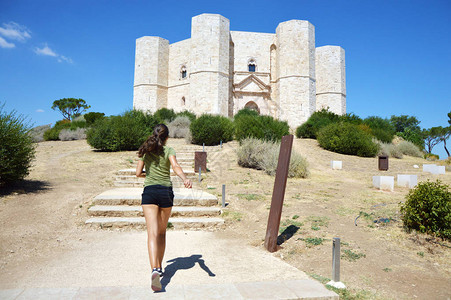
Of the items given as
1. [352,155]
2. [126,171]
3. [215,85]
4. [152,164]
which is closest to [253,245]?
[152,164]

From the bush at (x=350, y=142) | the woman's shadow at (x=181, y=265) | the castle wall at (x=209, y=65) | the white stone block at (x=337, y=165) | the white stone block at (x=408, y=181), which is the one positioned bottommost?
the woman's shadow at (x=181, y=265)

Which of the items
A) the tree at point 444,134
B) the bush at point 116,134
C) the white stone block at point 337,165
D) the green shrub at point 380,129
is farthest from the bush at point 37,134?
the tree at point 444,134

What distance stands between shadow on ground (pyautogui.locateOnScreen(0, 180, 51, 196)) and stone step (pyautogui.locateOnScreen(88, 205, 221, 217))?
2.28 m

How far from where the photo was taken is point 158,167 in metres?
2.67

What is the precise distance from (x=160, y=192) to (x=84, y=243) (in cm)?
216

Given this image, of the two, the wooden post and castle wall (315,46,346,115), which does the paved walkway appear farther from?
castle wall (315,46,346,115)

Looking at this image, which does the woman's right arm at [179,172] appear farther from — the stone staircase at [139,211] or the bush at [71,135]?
the bush at [71,135]

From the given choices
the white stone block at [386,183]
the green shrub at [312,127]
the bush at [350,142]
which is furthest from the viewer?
the green shrub at [312,127]

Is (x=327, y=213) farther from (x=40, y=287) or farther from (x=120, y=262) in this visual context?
(x=40, y=287)

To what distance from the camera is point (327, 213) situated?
534cm

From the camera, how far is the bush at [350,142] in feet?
51.4

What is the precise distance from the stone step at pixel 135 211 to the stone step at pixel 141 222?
193 millimetres

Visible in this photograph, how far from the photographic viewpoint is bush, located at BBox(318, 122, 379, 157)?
1568 centimetres

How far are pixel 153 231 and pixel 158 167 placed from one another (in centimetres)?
61
